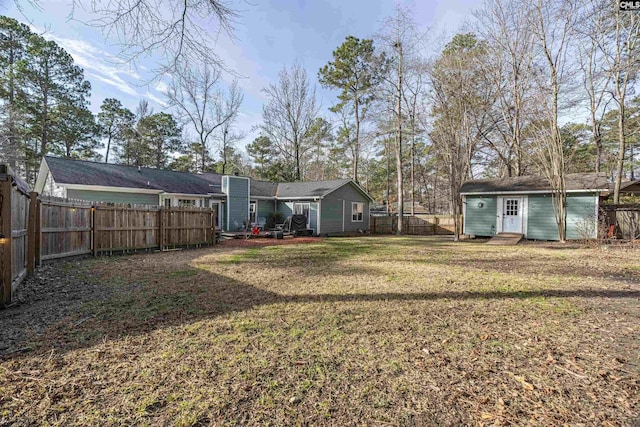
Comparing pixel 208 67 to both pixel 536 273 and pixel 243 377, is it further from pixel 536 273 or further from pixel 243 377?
pixel 536 273

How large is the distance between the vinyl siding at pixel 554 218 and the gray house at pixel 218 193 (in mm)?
10156

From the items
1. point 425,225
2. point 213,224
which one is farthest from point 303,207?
point 425,225

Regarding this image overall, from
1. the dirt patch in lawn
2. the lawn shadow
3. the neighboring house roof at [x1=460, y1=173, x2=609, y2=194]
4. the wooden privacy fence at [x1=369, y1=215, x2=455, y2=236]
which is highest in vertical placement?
the neighboring house roof at [x1=460, y1=173, x2=609, y2=194]

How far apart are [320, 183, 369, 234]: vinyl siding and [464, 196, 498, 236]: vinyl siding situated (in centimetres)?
713

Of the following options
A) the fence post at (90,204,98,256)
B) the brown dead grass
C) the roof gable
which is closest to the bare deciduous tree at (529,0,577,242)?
the brown dead grass

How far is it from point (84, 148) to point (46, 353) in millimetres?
29338

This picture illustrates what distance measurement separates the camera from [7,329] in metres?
3.33

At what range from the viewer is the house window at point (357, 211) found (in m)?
21.0

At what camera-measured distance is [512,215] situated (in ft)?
49.9

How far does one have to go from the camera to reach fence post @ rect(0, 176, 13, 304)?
155 inches

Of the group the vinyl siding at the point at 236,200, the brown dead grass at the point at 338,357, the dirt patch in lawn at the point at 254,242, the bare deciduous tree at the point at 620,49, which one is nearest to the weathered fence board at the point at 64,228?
the brown dead grass at the point at 338,357

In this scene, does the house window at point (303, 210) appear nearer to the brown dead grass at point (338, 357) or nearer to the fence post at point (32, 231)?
the brown dead grass at point (338, 357)

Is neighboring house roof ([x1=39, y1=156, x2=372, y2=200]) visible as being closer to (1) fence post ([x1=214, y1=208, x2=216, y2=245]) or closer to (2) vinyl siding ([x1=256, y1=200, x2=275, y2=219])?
(2) vinyl siding ([x1=256, y1=200, x2=275, y2=219])

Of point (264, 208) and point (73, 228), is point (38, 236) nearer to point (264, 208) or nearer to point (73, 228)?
point (73, 228)
